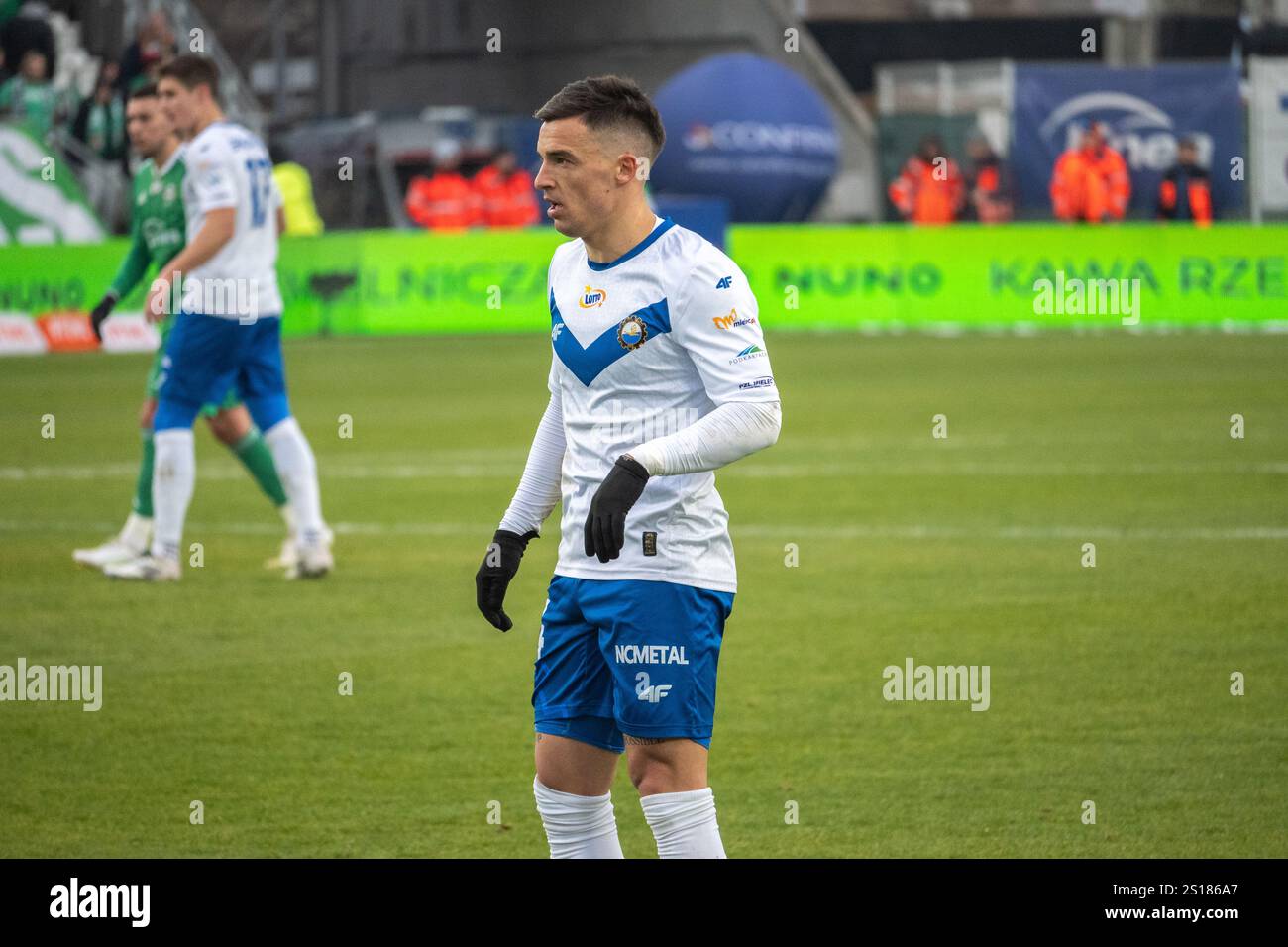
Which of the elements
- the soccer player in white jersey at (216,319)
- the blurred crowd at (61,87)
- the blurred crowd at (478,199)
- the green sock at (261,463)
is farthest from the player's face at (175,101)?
the blurred crowd at (478,199)

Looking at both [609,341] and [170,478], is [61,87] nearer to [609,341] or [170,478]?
[170,478]

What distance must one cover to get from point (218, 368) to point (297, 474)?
27.0 inches

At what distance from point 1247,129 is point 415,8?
19263 mm

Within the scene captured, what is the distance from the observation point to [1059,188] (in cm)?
3412

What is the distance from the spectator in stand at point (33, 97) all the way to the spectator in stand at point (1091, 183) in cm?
1562

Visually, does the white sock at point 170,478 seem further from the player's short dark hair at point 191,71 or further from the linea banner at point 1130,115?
the linea banner at point 1130,115

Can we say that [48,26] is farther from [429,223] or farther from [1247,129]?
[1247,129]

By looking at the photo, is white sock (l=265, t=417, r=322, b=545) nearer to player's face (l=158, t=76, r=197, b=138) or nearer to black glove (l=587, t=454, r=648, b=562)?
player's face (l=158, t=76, r=197, b=138)

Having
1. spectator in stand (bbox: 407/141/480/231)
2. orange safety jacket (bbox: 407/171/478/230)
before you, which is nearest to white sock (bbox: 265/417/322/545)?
spectator in stand (bbox: 407/141/480/231)

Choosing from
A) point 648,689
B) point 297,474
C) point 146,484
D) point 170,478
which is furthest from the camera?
point 146,484

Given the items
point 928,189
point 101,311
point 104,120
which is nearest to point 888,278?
point 928,189

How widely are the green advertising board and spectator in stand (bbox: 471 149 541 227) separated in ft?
19.9

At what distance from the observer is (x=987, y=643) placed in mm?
9078
